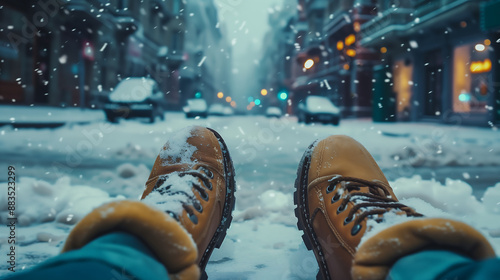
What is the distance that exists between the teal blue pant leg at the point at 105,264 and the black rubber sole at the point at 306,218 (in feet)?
2.20

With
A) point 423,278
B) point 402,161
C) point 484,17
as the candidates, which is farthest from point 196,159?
point 484,17

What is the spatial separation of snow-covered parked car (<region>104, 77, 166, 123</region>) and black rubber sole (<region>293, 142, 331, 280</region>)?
1064cm

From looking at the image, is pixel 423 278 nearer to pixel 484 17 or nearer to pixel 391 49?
pixel 484 17

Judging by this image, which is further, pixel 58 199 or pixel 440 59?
pixel 440 59

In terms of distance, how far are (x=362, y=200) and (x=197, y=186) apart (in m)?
0.67

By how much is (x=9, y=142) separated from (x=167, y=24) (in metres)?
30.6

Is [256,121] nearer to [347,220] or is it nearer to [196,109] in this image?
[196,109]

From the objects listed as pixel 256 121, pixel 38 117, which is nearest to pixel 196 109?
pixel 256 121

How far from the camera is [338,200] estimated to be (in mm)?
1477

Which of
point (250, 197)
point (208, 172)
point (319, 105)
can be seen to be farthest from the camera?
point (319, 105)

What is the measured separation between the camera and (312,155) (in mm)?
1890

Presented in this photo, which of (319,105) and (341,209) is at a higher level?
(341,209)

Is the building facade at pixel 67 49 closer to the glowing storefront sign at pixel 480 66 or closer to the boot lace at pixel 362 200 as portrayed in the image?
the boot lace at pixel 362 200

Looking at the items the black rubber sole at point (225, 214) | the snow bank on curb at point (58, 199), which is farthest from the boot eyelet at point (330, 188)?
the snow bank on curb at point (58, 199)
